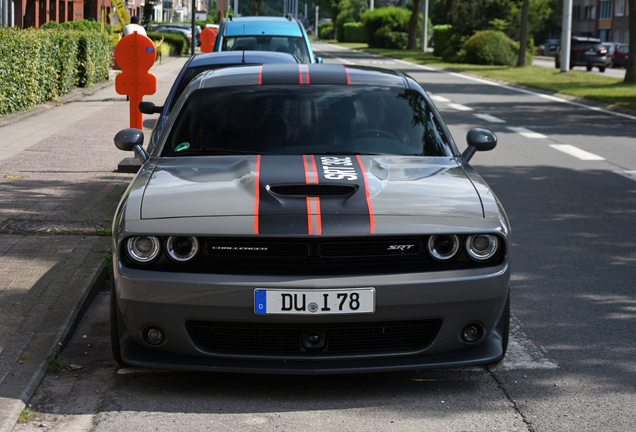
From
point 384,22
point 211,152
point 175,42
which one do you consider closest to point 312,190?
point 211,152

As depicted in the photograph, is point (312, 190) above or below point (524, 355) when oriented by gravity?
above

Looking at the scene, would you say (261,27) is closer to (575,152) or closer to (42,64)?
(42,64)

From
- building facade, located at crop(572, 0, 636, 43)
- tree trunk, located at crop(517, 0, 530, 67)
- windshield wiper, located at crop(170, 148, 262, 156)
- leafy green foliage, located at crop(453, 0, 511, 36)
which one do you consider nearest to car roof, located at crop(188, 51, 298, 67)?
windshield wiper, located at crop(170, 148, 262, 156)

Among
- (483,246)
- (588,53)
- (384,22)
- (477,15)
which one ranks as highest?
(384,22)

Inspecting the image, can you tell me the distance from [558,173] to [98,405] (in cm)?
838

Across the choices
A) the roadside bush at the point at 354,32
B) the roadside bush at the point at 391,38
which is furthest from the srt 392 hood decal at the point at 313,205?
the roadside bush at the point at 354,32

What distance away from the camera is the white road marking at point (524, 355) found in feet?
14.7

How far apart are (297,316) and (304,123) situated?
63.1 inches

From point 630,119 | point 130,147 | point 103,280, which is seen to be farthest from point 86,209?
point 630,119

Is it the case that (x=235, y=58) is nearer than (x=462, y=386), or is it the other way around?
(x=462, y=386)

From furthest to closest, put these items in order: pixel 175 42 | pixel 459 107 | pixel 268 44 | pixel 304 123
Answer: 1. pixel 175 42
2. pixel 459 107
3. pixel 268 44
4. pixel 304 123

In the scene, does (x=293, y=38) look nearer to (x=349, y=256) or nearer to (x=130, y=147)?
(x=130, y=147)

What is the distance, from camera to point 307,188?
4.20 metres

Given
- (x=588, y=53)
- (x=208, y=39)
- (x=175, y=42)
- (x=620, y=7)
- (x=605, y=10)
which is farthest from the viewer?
(x=605, y=10)
